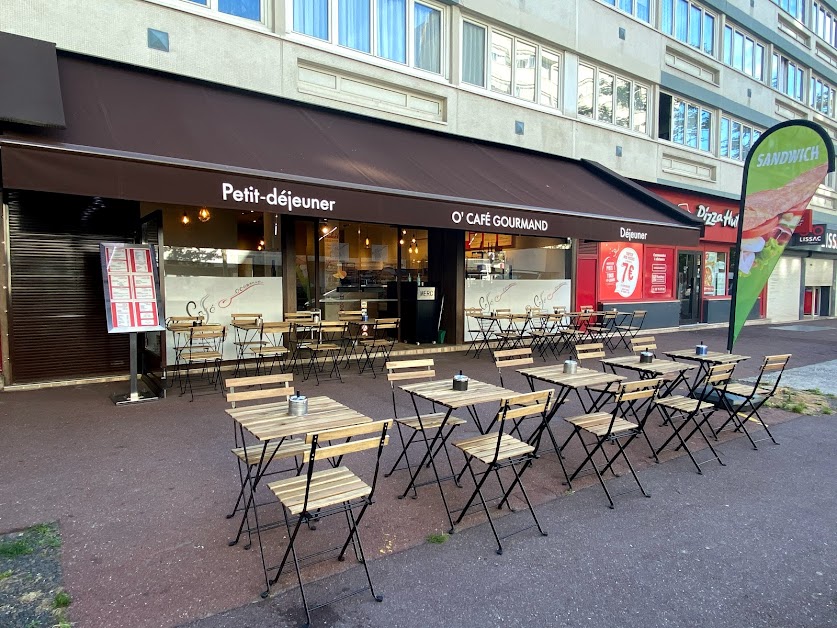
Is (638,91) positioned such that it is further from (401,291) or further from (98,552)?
(98,552)

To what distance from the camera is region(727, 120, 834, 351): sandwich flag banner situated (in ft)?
22.2

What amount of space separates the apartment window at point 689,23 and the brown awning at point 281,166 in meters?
7.84

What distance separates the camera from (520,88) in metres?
11.9

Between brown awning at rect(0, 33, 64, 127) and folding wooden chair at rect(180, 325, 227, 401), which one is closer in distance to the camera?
brown awning at rect(0, 33, 64, 127)

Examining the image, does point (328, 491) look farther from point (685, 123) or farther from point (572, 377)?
point (685, 123)

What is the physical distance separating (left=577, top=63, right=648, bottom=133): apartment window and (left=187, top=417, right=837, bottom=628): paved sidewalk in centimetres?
1132

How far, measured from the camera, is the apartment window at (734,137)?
17.1 metres

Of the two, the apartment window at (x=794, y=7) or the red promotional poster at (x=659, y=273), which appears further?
the apartment window at (x=794, y=7)

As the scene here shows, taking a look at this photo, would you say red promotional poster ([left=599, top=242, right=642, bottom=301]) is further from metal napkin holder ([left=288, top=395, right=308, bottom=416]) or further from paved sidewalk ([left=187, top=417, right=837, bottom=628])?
metal napkin holder ([left=288, top=395, right=308, bottom=416])

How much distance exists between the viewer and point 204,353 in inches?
295

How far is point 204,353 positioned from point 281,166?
2.99 m

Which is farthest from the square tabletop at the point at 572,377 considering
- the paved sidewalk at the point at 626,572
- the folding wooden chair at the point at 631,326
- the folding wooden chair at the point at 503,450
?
the folding wooden chair at the point at 631,326

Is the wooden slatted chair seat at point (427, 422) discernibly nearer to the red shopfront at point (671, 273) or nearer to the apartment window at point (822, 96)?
the red shopfront at point (671, 273)

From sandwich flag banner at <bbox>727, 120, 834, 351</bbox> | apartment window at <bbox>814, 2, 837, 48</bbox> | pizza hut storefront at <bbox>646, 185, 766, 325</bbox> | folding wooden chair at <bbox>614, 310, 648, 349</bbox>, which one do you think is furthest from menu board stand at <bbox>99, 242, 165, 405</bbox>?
apartment window at <bbox>814, 2, 837, 48</bbox>
